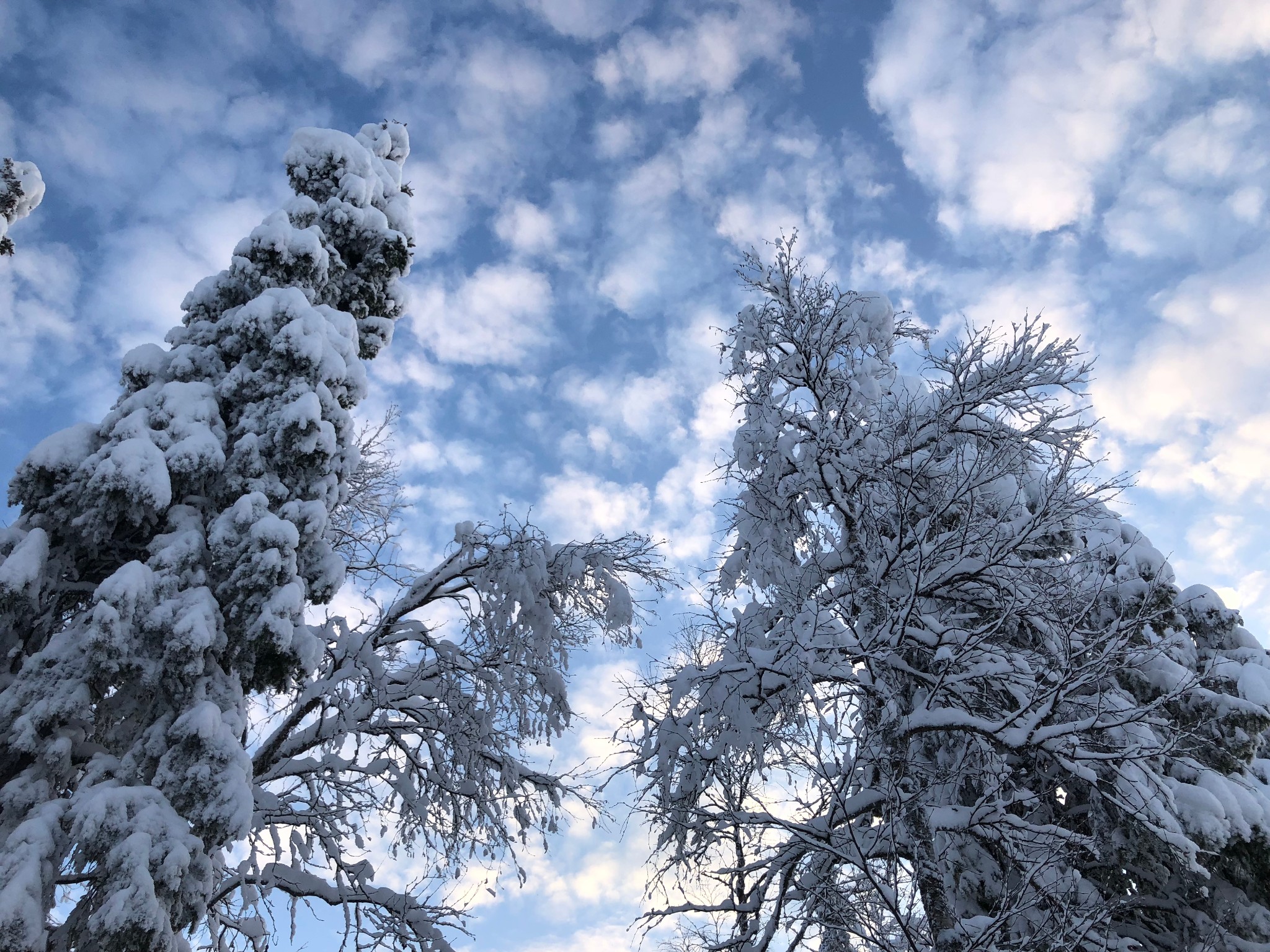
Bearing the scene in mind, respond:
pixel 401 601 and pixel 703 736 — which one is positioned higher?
pixel 401 601

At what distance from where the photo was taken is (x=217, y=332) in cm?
850

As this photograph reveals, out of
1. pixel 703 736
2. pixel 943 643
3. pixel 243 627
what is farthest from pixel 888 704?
pixel 243 627

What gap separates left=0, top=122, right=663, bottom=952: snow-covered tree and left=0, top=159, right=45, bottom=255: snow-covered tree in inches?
395

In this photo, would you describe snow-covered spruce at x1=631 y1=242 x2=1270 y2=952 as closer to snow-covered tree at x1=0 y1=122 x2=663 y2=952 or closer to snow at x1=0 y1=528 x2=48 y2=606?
snow-covered tree at x1=0 y1=122 x2=663 y2=952

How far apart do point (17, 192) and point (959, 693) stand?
20.3 metres

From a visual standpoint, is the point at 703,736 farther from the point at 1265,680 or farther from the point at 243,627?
the point at 1265,680

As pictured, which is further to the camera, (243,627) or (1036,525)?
(243,627)

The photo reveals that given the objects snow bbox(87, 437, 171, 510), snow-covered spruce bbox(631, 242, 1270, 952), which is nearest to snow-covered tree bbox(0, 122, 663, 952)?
snow bbox(87, 437, 171, 510)

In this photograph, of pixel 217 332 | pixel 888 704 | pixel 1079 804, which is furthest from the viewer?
pixel 217 332

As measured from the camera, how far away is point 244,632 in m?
6.81

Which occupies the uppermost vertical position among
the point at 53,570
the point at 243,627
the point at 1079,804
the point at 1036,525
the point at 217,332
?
the point at 217,332

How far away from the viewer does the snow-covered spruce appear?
5.32 metres

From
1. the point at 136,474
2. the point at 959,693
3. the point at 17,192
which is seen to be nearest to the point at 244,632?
the point at 136,474

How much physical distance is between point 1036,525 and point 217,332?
884 centimetres
